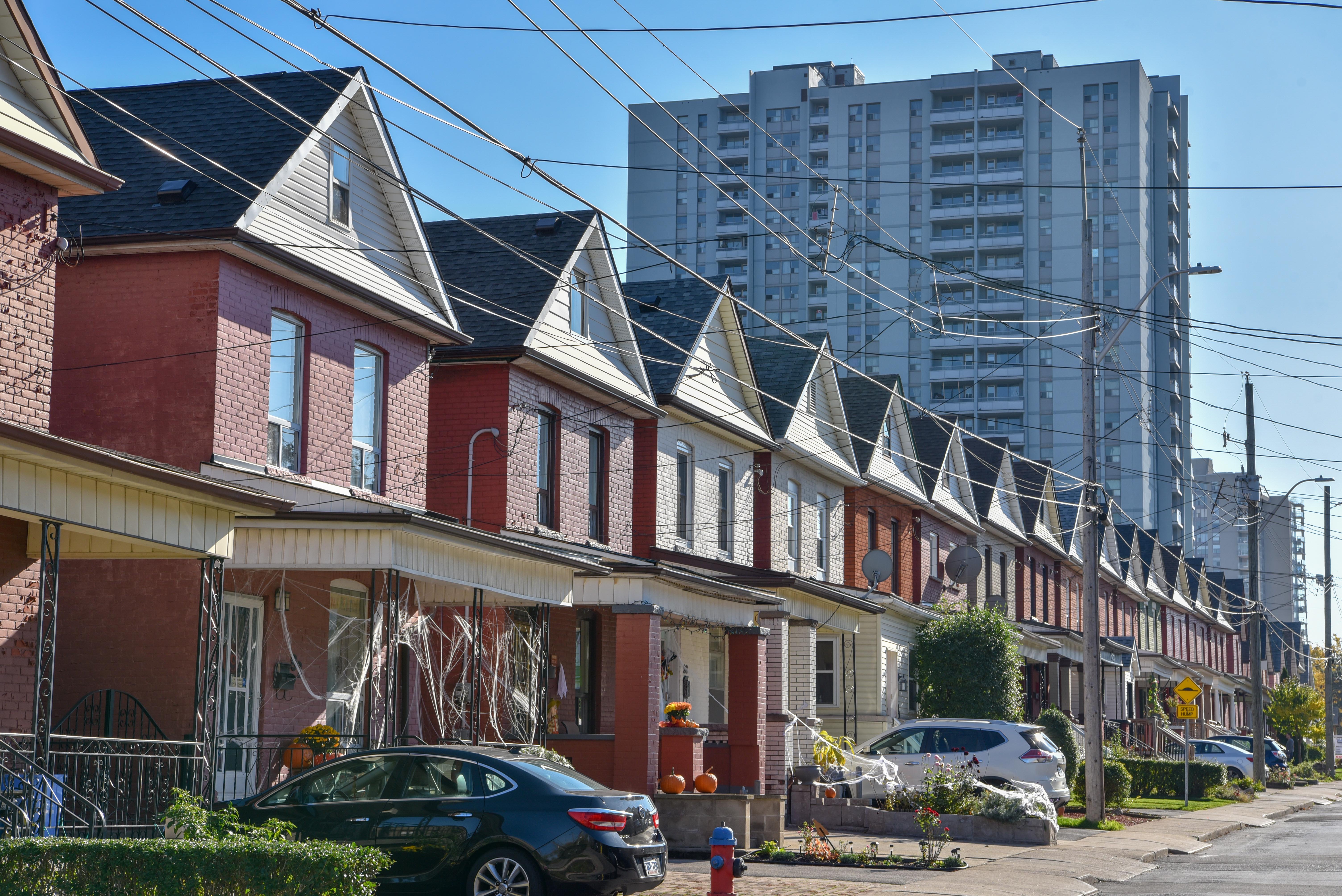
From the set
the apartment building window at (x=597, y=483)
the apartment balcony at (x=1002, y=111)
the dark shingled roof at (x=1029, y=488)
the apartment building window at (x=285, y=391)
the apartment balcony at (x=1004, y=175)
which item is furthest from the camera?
the apartment balcony at (x=1002, y=111)

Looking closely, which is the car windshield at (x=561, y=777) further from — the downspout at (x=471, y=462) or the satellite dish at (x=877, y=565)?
the satellite dish at (x=877, y=565)

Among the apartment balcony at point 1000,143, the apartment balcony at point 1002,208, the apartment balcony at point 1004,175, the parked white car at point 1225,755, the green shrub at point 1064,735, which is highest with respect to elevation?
the apartment balcony at point 1000,143

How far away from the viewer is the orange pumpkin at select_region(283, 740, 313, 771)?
1694 centimetres

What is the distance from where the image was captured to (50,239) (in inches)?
623

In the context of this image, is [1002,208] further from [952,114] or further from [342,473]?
[342,473]

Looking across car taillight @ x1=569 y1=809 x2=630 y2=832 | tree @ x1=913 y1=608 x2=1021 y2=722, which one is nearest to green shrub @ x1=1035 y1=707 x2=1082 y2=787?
tree @ x1=913 y1=608 x2=1021 y2=722

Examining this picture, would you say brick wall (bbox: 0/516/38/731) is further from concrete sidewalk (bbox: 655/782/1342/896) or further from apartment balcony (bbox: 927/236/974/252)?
apartment balcony (bbox: 927/236/974/252)

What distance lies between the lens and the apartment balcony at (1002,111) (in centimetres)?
10825

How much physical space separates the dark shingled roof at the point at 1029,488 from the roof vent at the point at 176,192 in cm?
3398

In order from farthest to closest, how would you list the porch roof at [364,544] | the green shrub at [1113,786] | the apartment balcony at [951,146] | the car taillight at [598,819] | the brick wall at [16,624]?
the apartment balcony at [951,146] → the green shrub at [1113,786] → the porch roof at [364,544] → the brick wall at [16,624] → the car taillight at [598,819]

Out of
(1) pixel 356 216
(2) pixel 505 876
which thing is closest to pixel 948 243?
(1) pixel 356 216

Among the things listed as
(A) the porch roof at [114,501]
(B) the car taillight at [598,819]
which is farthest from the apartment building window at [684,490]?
(B) the car taillight at [598,819]

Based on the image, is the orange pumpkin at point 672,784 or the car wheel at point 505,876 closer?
the car wheel at point 505,876

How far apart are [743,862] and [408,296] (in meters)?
10.7
